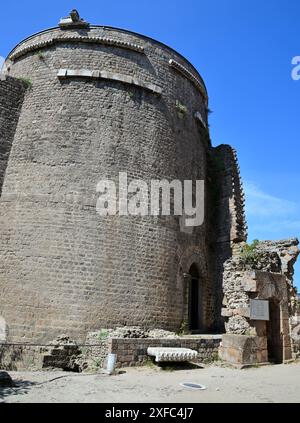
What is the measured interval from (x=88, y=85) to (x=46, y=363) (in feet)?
28.8

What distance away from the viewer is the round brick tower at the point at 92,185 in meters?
10.8

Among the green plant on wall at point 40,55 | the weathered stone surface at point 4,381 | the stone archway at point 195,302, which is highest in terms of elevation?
the green plant on wall at point 40,55

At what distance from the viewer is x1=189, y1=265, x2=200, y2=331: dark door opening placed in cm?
1407

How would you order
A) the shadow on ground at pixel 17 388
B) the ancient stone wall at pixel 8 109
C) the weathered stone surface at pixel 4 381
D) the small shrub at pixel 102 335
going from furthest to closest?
the ancient stone wall at pixel 8 109
the small shrub at pixel 102 335
the weathered stone surface at pixel 4 381
the shadow on ground at pixel 17 388

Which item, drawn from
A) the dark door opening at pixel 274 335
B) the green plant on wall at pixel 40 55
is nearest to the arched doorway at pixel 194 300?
the dark door opening at pixel 274 335

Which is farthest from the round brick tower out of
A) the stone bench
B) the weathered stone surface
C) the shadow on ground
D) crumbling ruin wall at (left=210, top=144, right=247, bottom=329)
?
the weathered stone surface

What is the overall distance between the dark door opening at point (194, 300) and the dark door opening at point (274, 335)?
295 cm

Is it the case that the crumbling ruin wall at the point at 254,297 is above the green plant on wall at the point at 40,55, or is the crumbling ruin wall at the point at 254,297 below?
below

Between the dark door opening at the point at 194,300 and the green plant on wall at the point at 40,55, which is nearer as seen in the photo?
the green plant on wall at the point at 40,55

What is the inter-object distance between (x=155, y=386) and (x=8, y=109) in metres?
10.1

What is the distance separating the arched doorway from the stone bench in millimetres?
4281

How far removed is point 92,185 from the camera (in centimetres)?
1187

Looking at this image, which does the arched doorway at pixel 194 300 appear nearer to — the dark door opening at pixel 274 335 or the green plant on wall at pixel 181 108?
the dark door opening at pixel 274 335

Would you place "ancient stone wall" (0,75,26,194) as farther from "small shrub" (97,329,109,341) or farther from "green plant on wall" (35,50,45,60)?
"small shrub" (97,329,109,341)
